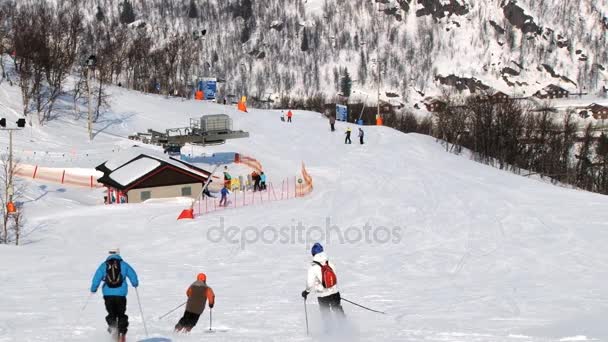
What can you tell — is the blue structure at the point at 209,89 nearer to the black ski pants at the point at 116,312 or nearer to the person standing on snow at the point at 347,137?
the person standing on snow at the point at 347,137

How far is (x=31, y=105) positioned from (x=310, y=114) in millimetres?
26756

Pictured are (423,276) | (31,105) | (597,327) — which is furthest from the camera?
(31,105)

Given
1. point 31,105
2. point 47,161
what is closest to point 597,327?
point 47,161

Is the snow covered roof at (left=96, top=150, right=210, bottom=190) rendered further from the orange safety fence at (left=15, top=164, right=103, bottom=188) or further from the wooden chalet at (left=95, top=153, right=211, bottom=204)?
the orange safety fence at (left=15, top=164, right=103, bottom=188)

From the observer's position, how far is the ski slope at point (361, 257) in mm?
12273

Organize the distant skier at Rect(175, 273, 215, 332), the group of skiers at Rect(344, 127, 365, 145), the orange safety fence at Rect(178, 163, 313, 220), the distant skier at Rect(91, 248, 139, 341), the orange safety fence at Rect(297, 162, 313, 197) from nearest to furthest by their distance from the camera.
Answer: the distant skier at Rect(91, 248, 139, 341) → the distant skier at Rect(175, 273, 215, 332) → the orange safety fence at Rect(178, 163, 313, 220) → the orange safety fence at Rect(297, 162, 313, 197) → the group of skiers at Rect(344, 127, 365, 145)

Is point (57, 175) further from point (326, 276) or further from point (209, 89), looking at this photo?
point (209, 89)

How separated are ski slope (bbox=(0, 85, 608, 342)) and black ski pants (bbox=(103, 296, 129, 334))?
2.56 feet

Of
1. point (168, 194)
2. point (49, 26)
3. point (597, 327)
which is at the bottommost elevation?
point (168, 194)

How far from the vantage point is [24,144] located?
50344 millimetres

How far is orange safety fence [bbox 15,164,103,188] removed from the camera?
Result: 1705 inches

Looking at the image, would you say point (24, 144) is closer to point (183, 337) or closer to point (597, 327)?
point (183, 337)
